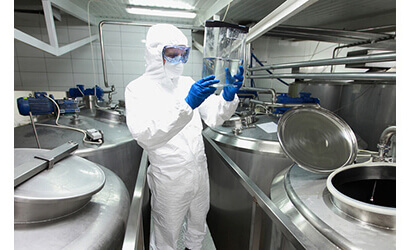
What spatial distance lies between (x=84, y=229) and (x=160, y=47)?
844mm

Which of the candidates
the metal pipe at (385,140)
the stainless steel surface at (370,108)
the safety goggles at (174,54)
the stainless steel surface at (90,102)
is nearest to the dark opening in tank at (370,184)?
the metal pipe at (385,140)

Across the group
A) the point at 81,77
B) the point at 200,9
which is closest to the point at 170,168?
the point at 200,9

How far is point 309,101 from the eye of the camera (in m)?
1.55

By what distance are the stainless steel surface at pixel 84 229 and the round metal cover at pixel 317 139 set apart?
0.66 metres

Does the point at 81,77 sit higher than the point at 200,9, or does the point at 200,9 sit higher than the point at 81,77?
the point at 200,9

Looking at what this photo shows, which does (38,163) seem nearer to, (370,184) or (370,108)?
(370,184)

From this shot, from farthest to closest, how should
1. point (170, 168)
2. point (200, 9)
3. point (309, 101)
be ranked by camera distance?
point (200, 9), point (309, 101), point (170, 168)

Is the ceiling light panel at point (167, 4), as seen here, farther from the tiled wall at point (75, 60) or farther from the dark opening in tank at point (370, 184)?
the dark opening in tank at point (370, 184)

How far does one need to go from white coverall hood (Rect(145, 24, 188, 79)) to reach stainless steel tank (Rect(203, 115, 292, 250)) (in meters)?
0.59

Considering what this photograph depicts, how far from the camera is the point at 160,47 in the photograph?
1016 millimetres

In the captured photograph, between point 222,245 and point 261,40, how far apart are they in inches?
129

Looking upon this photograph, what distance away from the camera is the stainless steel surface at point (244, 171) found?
114 cm
